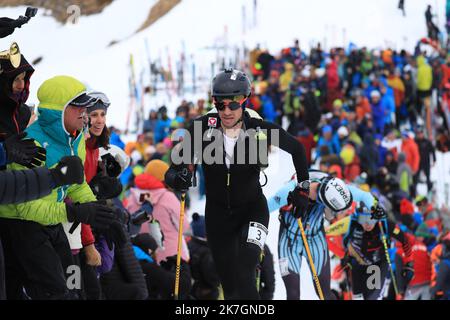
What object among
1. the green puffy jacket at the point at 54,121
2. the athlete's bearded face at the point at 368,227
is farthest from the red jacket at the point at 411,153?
the green puffy jacket at the point at 54,121

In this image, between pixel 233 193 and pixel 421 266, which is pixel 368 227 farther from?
pixel 233 193

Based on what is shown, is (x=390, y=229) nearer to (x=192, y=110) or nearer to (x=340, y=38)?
(x=192, y=110)

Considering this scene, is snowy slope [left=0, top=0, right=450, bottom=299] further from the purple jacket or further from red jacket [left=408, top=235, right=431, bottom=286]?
the purple jacket

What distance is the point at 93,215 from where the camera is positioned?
4.89m

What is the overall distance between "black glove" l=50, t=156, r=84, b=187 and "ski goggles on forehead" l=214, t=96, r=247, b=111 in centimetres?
209

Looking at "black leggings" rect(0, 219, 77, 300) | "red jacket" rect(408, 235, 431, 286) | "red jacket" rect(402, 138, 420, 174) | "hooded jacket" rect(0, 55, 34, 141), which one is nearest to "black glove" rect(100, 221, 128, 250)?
"black leggings" rect(0, 219, 77, 300)

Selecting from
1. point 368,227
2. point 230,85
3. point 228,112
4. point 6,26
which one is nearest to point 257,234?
point 228,112

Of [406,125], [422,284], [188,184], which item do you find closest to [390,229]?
[422,284]

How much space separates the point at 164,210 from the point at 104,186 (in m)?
2.14

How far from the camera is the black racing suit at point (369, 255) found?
9.15 m

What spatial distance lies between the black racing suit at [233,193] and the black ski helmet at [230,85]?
20cm

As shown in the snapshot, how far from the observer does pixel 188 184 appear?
6.26m
